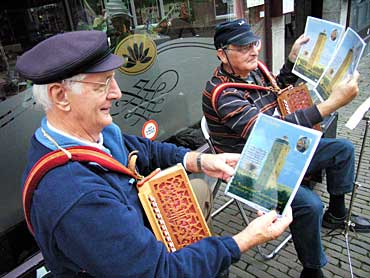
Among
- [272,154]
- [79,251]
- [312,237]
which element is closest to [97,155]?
[79,251]

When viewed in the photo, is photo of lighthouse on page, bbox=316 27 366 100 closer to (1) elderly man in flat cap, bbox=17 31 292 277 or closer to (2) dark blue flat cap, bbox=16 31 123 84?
(1) elderly man in flat cap, bbox=17 31 292 277

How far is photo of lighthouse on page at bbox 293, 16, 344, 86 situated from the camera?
2.20 metres

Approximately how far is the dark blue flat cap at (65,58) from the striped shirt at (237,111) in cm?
113

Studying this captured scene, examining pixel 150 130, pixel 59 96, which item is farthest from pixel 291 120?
pixel 150 130

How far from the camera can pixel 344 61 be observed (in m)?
2.02

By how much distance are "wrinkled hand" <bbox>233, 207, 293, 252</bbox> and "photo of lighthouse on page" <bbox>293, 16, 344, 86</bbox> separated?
4.13 ft

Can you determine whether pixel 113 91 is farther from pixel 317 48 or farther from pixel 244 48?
pixel 317 48

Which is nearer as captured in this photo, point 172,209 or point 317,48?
point 172,209

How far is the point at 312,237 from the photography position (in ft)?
6.45

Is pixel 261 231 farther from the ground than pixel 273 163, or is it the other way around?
pixel 273 163

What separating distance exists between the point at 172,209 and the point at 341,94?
1315mm

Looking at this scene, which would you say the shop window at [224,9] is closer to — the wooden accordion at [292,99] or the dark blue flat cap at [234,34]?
the dark blue flat cap at [234,34]

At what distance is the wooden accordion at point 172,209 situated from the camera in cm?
129

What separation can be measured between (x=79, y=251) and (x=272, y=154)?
0.90 meters
